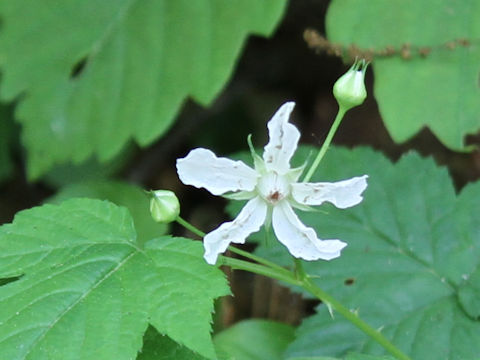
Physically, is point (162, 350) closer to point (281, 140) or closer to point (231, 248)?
point (231, 248)

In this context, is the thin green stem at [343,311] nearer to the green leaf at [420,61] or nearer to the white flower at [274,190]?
the white flower at [274,190]

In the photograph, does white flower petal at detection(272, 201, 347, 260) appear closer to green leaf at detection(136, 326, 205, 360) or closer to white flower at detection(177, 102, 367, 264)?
white flower at detection(177, 102, 367, 264)

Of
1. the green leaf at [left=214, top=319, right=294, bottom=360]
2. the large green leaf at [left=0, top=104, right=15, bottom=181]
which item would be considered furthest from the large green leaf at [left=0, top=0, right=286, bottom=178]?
the green leaf at [left=214, top=319, right=294, bottom=360]

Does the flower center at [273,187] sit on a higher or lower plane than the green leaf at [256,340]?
higher

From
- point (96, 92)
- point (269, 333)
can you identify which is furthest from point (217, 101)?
point (269, 333)

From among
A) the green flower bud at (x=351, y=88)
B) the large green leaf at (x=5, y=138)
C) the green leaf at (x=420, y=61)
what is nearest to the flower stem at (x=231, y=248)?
the green flower bud at (x=351, y=88)

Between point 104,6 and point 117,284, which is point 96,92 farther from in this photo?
point 117,284
